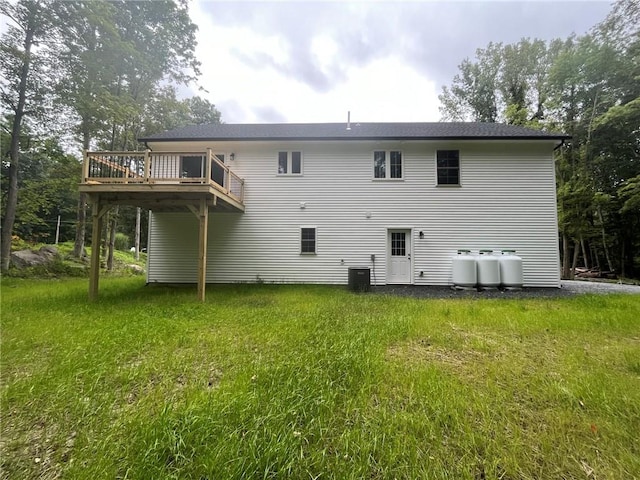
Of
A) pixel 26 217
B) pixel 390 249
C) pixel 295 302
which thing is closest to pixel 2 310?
pixel 295 302

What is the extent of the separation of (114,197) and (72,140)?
919 centimetres

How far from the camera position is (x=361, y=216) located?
31.8ft

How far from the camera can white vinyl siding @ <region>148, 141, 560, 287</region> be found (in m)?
9.36

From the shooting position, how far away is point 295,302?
6.41 meters

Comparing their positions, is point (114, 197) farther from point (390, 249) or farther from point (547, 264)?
→ point (547, 264)

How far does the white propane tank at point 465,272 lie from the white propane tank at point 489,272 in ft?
0.54

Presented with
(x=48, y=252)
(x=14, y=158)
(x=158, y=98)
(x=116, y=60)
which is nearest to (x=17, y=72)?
(x=14, y=158)

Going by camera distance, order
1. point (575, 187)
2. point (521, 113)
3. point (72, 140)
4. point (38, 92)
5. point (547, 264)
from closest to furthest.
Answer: point (547, 264)
point (38, 92)
point (72, 140)
point (575, 187)
point (521, 113)

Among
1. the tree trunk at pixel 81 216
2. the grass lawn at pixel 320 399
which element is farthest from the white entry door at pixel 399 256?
the tree trunk at pixel 81 216

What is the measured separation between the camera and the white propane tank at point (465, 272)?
28.1ft

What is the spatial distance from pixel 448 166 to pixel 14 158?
51.1 ft

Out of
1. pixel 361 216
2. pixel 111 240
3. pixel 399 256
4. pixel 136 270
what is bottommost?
pixel 136 270

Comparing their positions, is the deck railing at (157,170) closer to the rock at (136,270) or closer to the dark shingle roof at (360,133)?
the dark shingle roof at (360,133)

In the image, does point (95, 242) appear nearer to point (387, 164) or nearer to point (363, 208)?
point (363, 208)
